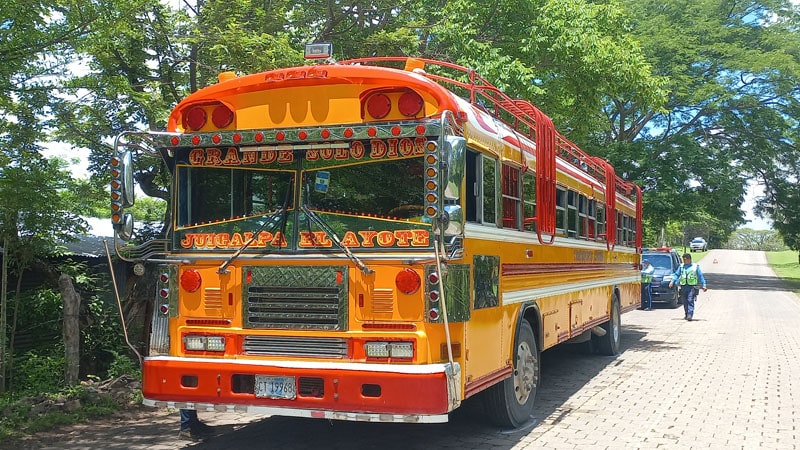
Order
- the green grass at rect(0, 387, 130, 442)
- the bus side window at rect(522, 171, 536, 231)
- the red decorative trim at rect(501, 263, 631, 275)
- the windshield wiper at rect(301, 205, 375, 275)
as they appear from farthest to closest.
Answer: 1. the bus side window at rect(522, 171, 536, 231)
2. the green grass at rect(0, 387, 130, 442)
3. the red decorative trim at rect(501, 263, 631, 275)
4. the windshield wiper at rect(301, 205, 375, 275)

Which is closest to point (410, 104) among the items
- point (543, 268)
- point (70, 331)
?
point (543, 268)

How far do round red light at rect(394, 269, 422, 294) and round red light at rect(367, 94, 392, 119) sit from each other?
1202mm

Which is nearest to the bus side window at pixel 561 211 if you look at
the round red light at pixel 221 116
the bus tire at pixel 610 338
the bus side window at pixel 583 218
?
the bus side window at pixel 583 218

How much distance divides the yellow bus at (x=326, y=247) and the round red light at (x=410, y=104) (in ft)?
0.04

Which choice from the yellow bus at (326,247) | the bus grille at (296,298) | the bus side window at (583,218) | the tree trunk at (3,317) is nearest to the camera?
the yellow bus at (326,247)

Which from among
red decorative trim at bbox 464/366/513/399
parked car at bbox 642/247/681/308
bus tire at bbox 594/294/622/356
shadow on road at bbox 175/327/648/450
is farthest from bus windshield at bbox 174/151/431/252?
parked car at bbox 642/247/681/308

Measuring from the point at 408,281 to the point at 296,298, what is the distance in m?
0.93

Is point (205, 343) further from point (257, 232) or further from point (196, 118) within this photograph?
point (196, 118)

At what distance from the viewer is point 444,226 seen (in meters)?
5.07

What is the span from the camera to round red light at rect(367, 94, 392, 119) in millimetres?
5676

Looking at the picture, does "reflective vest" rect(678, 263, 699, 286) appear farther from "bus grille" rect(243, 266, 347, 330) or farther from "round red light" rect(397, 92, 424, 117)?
"bus grille" rect(243, 266, 347, 330)

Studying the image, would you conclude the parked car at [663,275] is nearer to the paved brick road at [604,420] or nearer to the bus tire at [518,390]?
the paved brick road at [604,420]

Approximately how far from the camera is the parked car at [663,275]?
24219 millimetres

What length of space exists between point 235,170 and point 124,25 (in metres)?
2.93
